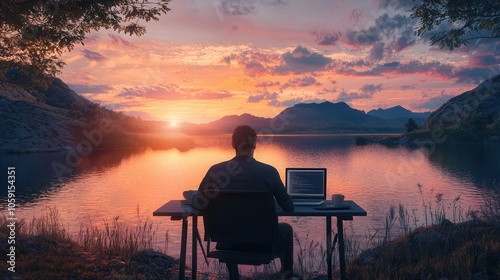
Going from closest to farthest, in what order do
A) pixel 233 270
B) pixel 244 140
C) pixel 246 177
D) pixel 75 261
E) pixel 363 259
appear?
pixel 246 177 < pixel 244 140 < pixel 233 270 < pixel 75 261 < pixel 363 259

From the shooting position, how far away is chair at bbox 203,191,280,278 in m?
5.88

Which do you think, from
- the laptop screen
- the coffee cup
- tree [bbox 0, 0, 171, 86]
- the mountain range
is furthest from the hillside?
the coffee cup

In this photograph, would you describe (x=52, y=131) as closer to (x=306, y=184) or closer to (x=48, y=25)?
(x=48, y=25)

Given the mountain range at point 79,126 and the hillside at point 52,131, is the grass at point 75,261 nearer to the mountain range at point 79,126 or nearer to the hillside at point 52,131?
the mountain range at point 79,126

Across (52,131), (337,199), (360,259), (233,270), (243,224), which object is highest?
(52,131)

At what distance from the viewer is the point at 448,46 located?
13.7 meters

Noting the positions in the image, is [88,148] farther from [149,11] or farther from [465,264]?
[465,264]

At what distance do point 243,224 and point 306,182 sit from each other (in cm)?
196

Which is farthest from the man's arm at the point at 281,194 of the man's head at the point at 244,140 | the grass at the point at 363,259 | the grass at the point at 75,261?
the grass at the point at 75,261

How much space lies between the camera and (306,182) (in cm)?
769

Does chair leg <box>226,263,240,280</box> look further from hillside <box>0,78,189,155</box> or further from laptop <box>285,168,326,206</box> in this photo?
hillside <box>0,78,189,155</box>

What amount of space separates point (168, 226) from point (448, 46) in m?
12.0

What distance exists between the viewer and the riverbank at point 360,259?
7695mm

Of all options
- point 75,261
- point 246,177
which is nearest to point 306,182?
point 246,177
